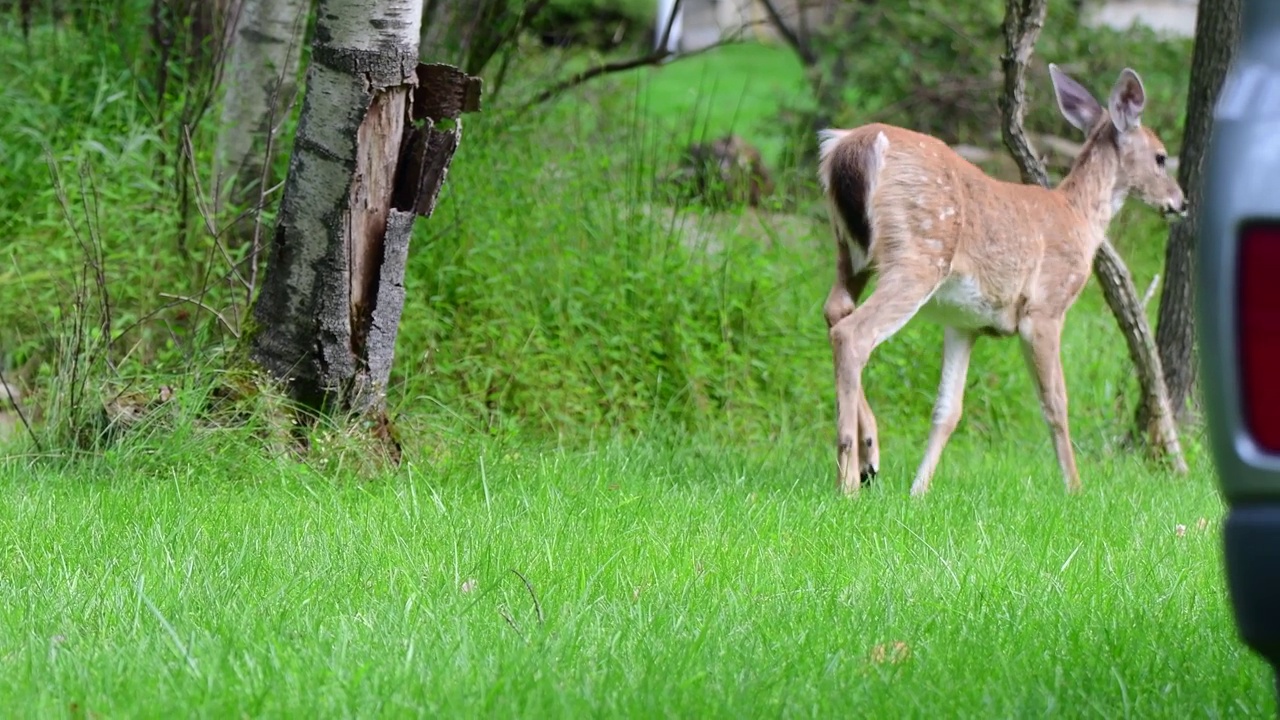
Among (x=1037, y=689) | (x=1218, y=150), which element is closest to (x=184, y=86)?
(x=1037, y=689)

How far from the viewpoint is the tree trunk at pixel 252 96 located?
7289 mm

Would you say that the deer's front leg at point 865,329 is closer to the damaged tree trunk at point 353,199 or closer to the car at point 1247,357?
the damaged tree trunk at point 353,199

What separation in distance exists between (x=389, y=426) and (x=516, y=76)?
353 cm

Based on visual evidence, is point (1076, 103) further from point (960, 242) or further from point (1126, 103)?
point (960, 242)

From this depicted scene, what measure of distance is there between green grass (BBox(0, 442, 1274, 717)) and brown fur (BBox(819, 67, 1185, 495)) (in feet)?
2.04

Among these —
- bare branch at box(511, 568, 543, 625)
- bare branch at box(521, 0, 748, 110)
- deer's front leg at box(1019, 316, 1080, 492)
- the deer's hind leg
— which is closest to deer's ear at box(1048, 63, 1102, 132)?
deer's front leg at box(1019, 316, 1080, 492)

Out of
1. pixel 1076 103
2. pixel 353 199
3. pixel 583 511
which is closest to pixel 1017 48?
pixel 1076 103

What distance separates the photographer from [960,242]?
633cm

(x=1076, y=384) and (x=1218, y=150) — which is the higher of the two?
(x=1218, y=150)

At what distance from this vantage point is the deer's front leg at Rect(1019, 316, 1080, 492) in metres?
6.71

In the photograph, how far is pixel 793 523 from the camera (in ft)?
17.2

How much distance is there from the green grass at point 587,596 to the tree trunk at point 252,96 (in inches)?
77.2

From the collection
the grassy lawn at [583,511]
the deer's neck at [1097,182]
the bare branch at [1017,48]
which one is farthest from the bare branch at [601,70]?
the deer's neck at [1097,182]

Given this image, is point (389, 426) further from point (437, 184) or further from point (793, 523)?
point (793, 523)
